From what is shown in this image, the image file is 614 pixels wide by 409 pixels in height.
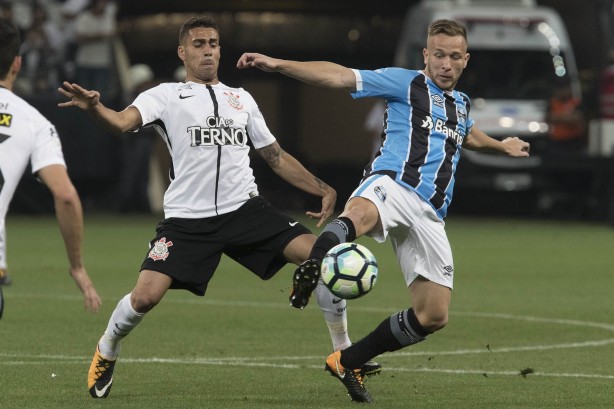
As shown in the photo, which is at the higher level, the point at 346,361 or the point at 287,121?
Answer: the point at 346,361

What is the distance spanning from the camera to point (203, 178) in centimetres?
907

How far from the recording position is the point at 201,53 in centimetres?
917

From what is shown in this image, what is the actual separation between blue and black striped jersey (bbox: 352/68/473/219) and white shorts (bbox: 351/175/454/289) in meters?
0.07

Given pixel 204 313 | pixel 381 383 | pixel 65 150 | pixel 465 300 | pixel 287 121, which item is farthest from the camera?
pixel 287 121

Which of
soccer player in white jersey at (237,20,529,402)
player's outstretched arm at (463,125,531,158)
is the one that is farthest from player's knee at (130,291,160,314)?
player's outstretched arm at (463,125,531,158)

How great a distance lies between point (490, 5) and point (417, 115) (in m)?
18.8

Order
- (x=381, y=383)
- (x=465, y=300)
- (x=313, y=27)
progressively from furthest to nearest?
(x=313, y=27) < (x=465, y=300) < (x=381, y=383)

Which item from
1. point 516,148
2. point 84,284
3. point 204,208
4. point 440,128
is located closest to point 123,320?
point 204,208

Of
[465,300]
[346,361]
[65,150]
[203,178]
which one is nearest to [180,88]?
[203,178]

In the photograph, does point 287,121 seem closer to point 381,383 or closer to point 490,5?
point 490,5

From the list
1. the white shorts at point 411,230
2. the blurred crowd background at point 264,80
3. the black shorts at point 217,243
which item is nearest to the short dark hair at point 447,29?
the white shorts at point 411,230

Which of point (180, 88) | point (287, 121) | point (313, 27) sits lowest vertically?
point (287, 121)

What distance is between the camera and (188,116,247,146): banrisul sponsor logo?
9062 millimetres

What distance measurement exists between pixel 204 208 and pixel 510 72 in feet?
60.2
